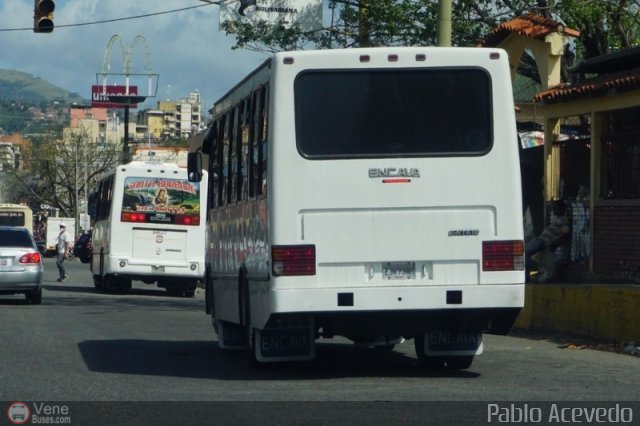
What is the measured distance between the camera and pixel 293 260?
1194 cm

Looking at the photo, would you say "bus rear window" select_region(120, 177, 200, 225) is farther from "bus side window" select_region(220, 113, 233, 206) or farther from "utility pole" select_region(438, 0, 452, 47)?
"bus side window" select_region(220, 113, 233, 206)

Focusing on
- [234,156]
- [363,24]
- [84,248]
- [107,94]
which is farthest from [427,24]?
[107,94]

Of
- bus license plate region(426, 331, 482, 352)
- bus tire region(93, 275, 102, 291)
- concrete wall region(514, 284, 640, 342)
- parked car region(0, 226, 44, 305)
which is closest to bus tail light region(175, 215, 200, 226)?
bus tire region(93, 275, 102, 291)

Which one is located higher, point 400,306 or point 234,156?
point 234,156

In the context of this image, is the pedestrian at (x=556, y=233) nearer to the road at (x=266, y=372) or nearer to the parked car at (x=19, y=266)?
the road at (x=266, y=372)

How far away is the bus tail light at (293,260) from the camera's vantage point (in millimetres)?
11906

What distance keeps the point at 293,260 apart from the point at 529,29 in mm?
14984

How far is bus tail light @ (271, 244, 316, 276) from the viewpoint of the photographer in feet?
39.1

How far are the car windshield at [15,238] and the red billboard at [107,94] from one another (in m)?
97.5

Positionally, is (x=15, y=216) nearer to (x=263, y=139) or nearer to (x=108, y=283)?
(x=108, y=283)

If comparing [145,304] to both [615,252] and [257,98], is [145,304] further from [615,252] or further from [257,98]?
[257,98]

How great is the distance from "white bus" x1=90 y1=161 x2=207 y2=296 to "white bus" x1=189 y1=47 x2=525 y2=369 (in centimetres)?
2051

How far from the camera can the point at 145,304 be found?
2864cm
